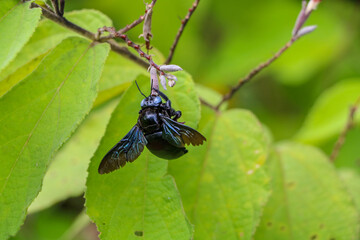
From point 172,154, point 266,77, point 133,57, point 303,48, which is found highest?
point 133,57

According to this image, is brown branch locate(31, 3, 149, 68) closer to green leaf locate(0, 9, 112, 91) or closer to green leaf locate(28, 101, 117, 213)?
green leaf locate(0, 9, 112, 91)

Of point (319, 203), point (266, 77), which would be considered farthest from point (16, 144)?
point (266, 77)

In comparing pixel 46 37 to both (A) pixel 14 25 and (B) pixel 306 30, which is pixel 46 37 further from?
(B) pixel 306 30

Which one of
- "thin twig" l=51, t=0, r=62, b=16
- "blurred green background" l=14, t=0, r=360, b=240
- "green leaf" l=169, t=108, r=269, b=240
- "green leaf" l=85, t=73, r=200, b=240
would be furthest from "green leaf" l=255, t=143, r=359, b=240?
"blurred green background" l=14, t=0, r=360, b=240

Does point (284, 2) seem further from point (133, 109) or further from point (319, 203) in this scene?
point (133, 109)

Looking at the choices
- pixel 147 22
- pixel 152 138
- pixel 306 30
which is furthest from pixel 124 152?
pixel 306 30
